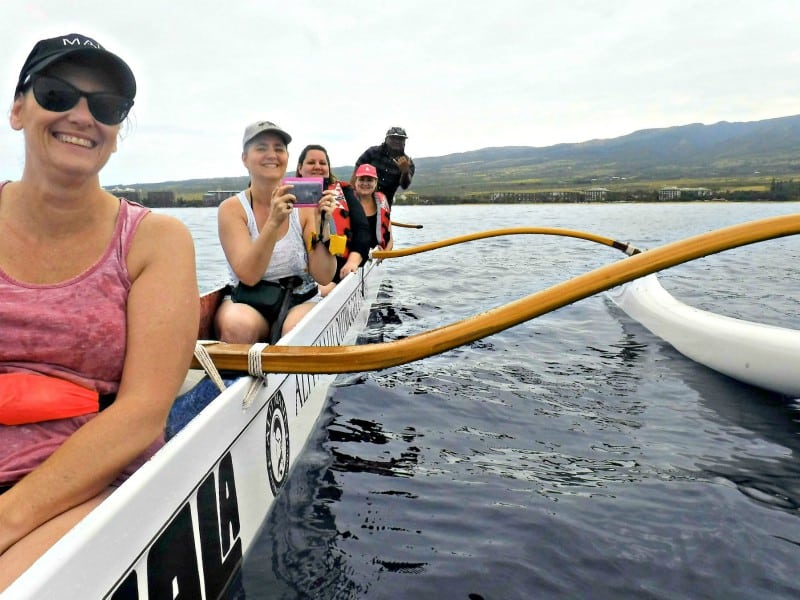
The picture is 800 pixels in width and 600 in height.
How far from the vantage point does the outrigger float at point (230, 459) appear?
1.30 metres

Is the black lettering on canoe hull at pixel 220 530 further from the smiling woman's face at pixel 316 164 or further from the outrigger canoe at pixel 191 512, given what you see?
the smiling woman's face at pixel 316 164

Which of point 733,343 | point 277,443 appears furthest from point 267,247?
point 733,343

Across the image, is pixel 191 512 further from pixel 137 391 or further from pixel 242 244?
pixel 242 244

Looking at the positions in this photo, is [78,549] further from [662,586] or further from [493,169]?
[493,169]

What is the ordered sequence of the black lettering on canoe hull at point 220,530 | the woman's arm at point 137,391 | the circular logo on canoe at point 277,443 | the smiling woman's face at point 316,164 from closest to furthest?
the woman's arm at point 137,391, the black lettering on canoe hull at point 220,530, the circular logo on canoe at point 277,443, the smiling woman's face at point 316,164

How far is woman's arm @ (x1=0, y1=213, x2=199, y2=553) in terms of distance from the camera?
146 cm

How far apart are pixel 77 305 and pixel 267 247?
1.75m

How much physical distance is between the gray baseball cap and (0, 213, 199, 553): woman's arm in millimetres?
1717

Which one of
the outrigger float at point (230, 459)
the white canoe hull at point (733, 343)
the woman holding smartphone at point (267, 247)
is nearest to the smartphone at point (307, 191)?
the woman holding smartphone at point (267, 247)

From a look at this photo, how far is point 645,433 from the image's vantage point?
401cm

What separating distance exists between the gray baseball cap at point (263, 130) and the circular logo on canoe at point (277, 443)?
1601 millimetres

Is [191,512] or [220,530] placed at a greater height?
[191,512]

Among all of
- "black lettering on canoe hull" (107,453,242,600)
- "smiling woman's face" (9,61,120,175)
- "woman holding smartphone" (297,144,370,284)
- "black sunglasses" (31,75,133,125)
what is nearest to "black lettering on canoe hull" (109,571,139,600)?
Result: "black lettering on canoe hull" (107,453,242,600)

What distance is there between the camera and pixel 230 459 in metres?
2.17
